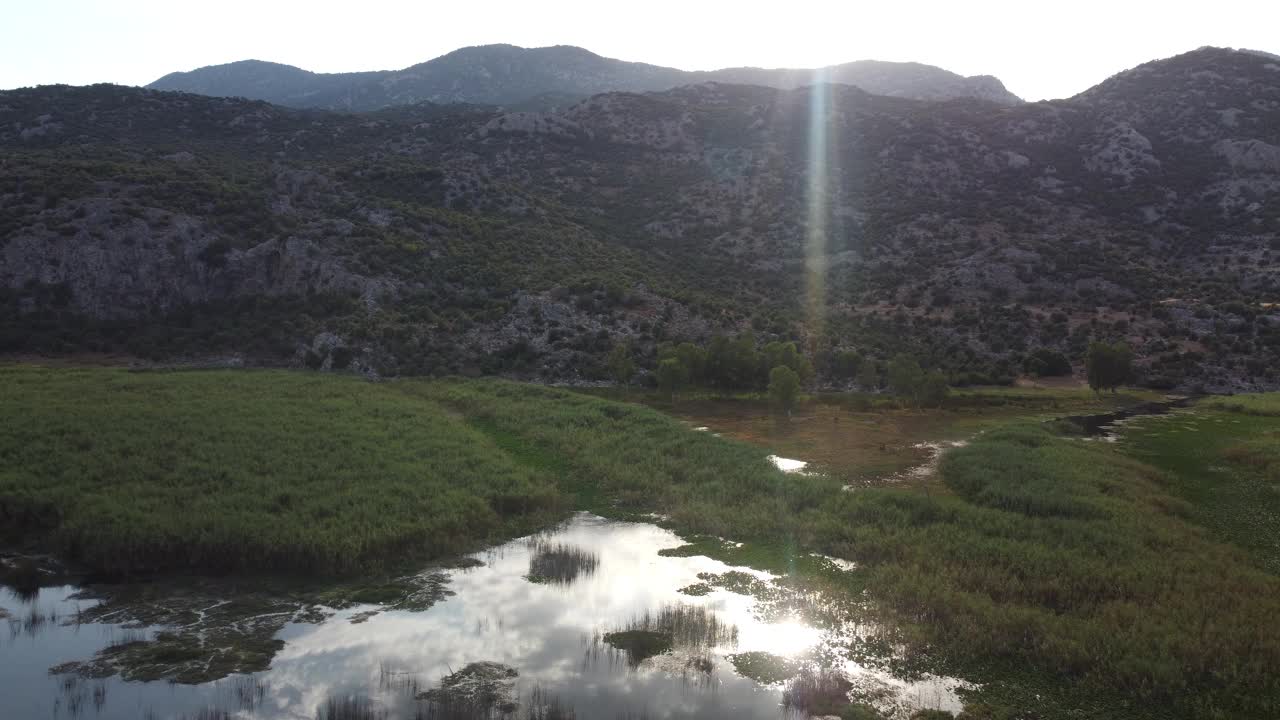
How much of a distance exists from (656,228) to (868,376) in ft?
208

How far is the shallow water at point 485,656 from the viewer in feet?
50.8

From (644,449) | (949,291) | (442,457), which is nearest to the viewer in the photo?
(442,457)

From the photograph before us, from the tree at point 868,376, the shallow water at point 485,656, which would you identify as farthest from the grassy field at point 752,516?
the tree at point 868,376

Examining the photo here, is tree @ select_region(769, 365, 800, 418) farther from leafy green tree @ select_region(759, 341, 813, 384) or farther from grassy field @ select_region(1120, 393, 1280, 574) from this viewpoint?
grassy field @ select_region(1120, 393, 1280, 574)

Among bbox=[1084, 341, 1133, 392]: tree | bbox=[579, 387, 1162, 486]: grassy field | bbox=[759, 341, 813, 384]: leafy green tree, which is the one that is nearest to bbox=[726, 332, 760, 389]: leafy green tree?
bbox=[759, 341, 813, 384]: leafy green tree

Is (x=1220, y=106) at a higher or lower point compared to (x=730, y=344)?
higher

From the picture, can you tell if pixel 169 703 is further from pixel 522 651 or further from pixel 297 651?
pixel 522 651

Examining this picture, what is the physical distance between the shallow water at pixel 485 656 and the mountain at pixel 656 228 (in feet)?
176

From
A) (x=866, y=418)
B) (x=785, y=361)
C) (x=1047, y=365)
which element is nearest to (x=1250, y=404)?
(x=1047, y=365)

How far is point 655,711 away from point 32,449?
31970mm

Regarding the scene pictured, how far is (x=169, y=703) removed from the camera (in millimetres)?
15211

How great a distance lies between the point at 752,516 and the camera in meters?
27.9

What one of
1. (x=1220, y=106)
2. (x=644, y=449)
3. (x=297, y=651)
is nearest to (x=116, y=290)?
(x=644, y=449)

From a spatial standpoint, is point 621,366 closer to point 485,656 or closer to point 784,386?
point 784,386
